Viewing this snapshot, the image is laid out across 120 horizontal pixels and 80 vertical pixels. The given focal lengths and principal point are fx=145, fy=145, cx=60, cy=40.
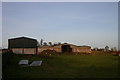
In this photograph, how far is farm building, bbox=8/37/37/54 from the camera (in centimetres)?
3500

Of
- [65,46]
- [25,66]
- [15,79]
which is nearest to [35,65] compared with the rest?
Answer: [25,66]

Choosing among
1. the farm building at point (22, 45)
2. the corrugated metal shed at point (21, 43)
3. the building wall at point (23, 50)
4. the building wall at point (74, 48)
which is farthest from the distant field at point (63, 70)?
the building wall at point (74, 48)

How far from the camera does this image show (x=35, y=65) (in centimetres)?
1445

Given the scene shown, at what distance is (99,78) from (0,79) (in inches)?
239

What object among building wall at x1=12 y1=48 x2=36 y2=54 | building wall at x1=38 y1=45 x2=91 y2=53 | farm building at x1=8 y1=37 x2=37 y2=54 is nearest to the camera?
building wall at x1=12 y1=48 x2=36 y2=54

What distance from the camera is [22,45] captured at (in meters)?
35.6

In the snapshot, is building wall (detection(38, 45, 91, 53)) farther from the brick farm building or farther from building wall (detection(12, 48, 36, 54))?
building wall (detection(12, 48, 36, 54))

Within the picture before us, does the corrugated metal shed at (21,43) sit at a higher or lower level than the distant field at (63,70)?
higher

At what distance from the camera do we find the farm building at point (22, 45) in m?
35.0

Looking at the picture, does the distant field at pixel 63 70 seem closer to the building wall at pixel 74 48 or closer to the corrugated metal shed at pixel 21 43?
the corrugated metal shed at pixel 21 43

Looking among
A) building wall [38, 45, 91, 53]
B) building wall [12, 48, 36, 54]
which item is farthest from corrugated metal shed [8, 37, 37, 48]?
building wall [38, 45, 91, 53]

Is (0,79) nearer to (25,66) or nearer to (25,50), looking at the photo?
(25,66)

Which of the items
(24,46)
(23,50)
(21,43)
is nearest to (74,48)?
(24,46)

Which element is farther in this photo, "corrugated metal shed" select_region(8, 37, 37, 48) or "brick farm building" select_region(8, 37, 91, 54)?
"corrugated metal shed" select_region(8, 37, 37, 48)
